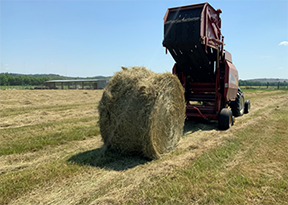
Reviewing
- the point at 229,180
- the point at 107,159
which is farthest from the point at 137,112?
the point at 229,180

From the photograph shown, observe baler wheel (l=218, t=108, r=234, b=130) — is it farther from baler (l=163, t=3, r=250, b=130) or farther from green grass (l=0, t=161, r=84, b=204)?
green grass (l=0, t=161, r=84, b=204)

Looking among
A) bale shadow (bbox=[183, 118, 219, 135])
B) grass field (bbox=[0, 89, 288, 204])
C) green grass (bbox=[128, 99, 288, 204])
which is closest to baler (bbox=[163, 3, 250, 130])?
bale shadow (bbox=[183, 118, 219, 135])

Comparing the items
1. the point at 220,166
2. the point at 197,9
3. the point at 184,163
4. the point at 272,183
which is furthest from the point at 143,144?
the point at 197,9

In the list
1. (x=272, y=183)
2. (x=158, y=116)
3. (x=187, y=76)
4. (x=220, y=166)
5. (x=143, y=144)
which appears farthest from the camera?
(x=187, y=76)

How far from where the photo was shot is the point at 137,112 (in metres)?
5.04

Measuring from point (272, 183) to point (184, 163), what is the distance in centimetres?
158

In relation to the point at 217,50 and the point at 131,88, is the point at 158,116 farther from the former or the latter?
the point at 217,50

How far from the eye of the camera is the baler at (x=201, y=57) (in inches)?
306

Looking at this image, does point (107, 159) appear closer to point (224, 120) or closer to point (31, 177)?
point (31, 177)

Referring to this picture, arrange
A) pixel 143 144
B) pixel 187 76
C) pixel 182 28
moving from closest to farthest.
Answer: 1. pixel 143 144
2. pixel 182 28
3. pixel 187 76

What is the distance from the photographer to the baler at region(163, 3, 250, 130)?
777cm

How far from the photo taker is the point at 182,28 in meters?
7.77

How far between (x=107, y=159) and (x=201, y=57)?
5.22 metres

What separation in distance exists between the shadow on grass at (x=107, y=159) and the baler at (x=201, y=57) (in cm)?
405
